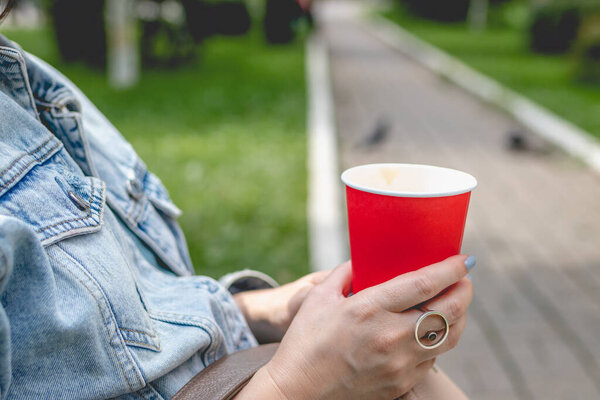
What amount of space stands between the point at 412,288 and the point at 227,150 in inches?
188

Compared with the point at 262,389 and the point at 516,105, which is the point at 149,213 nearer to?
the point at 262,389

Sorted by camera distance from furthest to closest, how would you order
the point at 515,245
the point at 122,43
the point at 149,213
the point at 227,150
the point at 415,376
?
1. the point at 122,43
2. the point at 227,150
3. the point at 515,245
4. the point at 149,213
5. the point at 415,376

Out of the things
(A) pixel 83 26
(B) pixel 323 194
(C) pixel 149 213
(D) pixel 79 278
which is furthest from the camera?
(A) pixel 83 26

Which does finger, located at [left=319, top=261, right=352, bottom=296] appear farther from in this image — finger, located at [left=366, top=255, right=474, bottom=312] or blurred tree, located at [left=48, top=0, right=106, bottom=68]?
blurred tree, located at [left=48, top=0, right=106, bottom=68]

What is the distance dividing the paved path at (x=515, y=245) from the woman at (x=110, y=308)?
1.83m

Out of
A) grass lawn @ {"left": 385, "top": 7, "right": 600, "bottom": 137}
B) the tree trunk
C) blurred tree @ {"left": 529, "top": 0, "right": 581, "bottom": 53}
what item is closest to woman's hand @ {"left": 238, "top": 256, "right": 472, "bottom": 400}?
grass lawn @ {"left": 385, "top": 7, "right": 600, "bottom": 137}

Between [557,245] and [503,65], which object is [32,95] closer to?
[557,245]

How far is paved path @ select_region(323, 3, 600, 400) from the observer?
2777 millimetres

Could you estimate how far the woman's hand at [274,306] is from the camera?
4.31ft

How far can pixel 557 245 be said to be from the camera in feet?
13.3

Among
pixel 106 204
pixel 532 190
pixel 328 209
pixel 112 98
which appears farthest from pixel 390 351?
pixel 112 98

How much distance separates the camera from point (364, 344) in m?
0.94

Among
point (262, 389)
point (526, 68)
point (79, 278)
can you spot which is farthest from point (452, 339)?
point (526, 68)

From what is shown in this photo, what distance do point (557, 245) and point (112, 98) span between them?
19.8 feet
